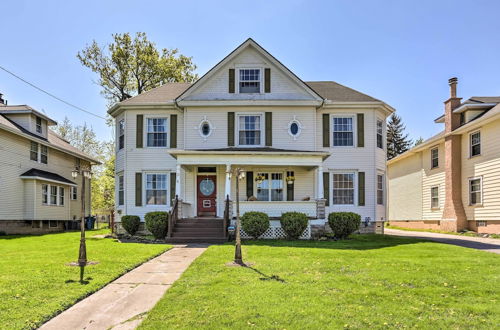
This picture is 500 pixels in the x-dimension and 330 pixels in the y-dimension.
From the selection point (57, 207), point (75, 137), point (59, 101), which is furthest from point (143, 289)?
point (75, 137)

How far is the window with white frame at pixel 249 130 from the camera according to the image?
699 inches

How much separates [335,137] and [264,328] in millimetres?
14020

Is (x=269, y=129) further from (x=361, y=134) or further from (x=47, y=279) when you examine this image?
(x=47, y=279)

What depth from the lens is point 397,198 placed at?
1156 inches

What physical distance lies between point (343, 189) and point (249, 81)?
259 inches

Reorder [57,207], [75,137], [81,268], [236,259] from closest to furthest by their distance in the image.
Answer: [81,268] < [236,259] < [57,207] < [75,137]

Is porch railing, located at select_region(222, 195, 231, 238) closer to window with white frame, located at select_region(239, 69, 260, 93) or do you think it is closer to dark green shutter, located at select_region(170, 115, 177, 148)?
dark green shutter, located at select_region(170, 115, 177, 148)

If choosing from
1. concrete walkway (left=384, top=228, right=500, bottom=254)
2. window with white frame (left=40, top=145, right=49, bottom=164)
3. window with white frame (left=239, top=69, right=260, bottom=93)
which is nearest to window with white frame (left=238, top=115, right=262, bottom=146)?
window with white frame (left=239, top=69, right=260, bottom=93)

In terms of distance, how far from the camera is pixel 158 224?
49.5 feet

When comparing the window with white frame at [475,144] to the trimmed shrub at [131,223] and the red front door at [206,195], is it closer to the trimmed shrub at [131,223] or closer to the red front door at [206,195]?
the red front door at [206,195]

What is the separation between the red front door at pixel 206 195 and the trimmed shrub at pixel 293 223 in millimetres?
3928

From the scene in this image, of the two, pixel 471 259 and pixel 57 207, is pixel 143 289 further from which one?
pixel 57 207

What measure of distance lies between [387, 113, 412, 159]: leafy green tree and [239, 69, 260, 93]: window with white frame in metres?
34.0

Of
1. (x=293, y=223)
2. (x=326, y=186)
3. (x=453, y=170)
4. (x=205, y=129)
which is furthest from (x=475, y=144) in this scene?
(x=205, y=129)
